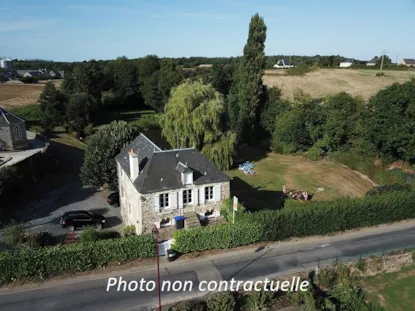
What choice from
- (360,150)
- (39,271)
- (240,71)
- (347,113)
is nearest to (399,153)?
(360,150)

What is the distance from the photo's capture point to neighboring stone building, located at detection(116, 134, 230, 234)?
22.2 meters

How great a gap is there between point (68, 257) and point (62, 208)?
11.6m

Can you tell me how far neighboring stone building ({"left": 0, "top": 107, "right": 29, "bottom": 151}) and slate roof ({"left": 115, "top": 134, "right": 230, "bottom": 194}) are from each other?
2230cm

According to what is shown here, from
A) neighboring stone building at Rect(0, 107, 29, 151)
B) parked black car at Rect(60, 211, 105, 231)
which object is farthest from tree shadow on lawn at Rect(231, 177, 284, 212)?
neighboring stone building at Rect(0, 107, 29, 151)

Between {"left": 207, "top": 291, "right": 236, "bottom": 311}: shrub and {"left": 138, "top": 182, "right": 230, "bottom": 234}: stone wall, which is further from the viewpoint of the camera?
{"left": 138, "top": 182, "right": 230, "bottom": 234}: stone wall

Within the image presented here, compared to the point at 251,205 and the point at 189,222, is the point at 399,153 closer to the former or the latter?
the point at 251,205

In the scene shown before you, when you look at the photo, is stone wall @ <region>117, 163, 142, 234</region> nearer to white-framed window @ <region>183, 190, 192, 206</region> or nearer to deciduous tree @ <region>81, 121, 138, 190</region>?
white-framed window @ <region>183, 190, 192, 206</region>

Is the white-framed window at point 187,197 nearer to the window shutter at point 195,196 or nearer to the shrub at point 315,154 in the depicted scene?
the window shutter at point 195,196

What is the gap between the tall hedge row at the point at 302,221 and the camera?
21.3 metres

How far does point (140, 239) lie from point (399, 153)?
32166 mm

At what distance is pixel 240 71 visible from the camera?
50.7 m

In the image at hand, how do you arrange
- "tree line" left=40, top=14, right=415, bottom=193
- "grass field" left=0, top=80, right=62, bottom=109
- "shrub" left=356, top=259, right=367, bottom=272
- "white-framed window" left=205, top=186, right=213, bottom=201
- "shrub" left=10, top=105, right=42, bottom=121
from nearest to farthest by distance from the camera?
"shrub" left=356, top=259, right=367, bottom=272, "white-framed window" left=205, top=186, right=213, bottom=201, "tree line" left=40, top=14, right=415, bottom=193, "shrub" left=10, top=105, right=42, bottom=121, "grass field" left=0, top=80, right=62, bottom=109

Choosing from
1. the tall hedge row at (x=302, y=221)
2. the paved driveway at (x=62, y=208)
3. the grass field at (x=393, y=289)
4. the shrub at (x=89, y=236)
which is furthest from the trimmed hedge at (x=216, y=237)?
the paved driveway at (x=62, y=208)

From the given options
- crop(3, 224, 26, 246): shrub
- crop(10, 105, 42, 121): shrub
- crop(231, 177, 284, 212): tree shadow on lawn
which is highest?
crop(10, 105, 42, 121): shrub
